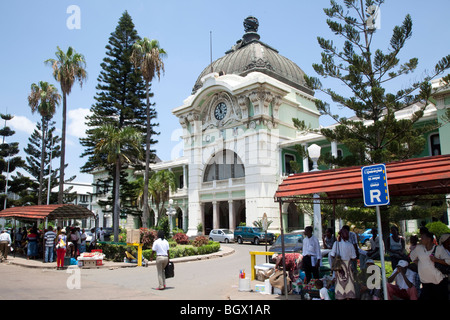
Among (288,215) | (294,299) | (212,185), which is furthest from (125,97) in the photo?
(294,299)

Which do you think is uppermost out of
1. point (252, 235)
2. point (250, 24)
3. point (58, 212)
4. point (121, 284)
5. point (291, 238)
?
point (250, 24)

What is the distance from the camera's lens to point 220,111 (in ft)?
120

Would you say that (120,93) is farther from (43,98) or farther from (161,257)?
(161,257)

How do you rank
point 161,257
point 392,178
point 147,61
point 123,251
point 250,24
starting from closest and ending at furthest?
point 392,178
point 161,257
point 123,251
point 147,61
point 250,24

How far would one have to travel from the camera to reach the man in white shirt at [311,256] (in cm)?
824

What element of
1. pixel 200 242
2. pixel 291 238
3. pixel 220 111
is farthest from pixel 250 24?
pixel 291 238

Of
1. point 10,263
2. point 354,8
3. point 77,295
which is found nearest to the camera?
point 77,295

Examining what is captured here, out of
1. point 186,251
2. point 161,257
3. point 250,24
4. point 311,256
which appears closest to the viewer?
point 311,256

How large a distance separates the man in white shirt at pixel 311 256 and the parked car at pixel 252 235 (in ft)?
62.3

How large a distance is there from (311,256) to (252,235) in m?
20.3

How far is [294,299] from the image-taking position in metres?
7.87

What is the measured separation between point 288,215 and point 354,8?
24.6 metres
